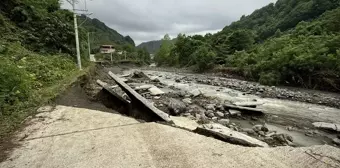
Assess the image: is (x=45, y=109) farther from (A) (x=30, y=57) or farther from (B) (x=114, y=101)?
(A) (x=30, y=57)

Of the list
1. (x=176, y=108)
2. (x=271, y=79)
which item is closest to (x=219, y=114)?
(x=176, y=108)

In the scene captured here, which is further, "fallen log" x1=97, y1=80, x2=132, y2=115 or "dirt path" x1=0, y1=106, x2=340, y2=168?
"fallen log" x1=97, y1=80, x2=132, y2=115

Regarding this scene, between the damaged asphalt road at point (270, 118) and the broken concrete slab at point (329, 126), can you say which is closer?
the damaged asphalt road at point (270, 118)

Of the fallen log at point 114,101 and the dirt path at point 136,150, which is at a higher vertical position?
the dirt path at point 136,150

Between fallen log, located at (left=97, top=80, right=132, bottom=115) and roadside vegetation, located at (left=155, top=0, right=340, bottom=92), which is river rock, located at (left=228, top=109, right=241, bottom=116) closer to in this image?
fallen log, located at (left=97, top=80, right=132, bottom=115)

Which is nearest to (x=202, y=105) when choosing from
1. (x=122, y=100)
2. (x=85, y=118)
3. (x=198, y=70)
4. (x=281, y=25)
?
(x=122, y=100)

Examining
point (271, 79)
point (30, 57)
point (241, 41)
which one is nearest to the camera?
point (30, 57)

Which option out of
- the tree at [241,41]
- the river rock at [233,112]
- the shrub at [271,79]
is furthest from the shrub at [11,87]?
the tree at [241,41]

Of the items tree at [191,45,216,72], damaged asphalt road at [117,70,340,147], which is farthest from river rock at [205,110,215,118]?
tree at [191,45,216,72]

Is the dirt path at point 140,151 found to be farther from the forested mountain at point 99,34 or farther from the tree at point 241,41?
the tree at point 241,41

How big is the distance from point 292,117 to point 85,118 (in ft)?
23.7

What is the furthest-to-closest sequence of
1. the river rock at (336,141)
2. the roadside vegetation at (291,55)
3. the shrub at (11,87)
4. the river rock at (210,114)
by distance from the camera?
the roadside vegetation at (291,55), the river rock at (210,114), the river rock at (336,141), the shrub at (11,87)

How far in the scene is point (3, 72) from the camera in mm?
5230

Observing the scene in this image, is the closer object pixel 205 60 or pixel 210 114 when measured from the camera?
pixel 210 114
